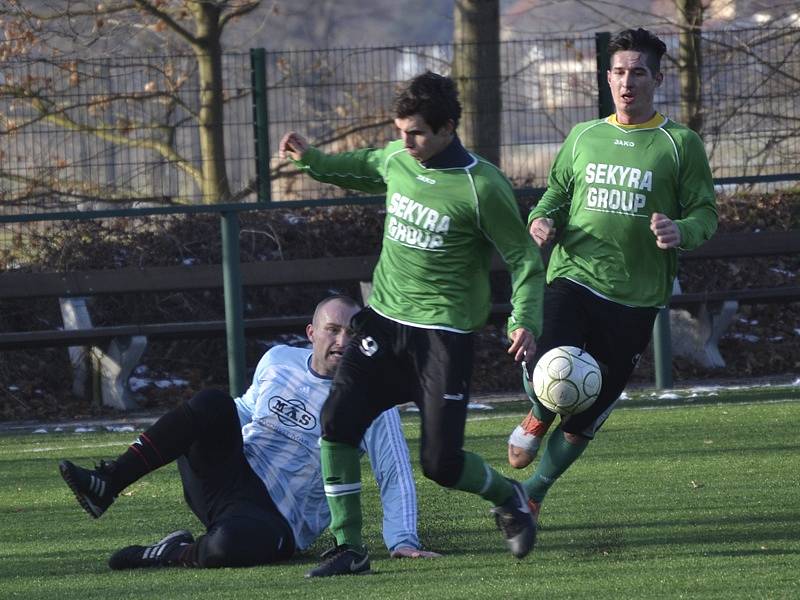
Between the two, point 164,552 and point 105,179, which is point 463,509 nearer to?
point 164,552

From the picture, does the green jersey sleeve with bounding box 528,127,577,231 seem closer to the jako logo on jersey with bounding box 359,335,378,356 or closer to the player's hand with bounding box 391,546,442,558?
the jako logo on jersey with bounding box 359,335,378,356

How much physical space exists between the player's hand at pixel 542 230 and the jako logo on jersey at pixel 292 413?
1201 millimetres

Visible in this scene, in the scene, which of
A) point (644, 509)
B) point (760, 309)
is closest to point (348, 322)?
point (644, 509)

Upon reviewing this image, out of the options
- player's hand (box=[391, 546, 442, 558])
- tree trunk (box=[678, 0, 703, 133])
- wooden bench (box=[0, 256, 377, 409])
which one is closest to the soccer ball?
player's hand (box=[391, 546, 442, 558])

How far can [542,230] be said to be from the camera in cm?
631

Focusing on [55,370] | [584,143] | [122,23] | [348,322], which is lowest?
[55,370]

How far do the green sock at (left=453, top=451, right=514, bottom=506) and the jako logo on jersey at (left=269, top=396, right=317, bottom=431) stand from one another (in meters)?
0.75

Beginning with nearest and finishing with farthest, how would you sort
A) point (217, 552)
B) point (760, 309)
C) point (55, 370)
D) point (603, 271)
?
point (217, 552)
point (603, 271)
point (55, 370)
point (760, 309)

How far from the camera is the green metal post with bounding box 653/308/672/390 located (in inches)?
438

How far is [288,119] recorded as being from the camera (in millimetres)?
13125

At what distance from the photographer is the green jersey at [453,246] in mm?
5492

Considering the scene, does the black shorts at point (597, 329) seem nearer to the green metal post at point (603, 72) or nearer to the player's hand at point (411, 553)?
the player's hand at point (411, 553)

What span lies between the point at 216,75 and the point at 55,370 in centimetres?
290

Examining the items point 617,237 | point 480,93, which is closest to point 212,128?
point 480,93
